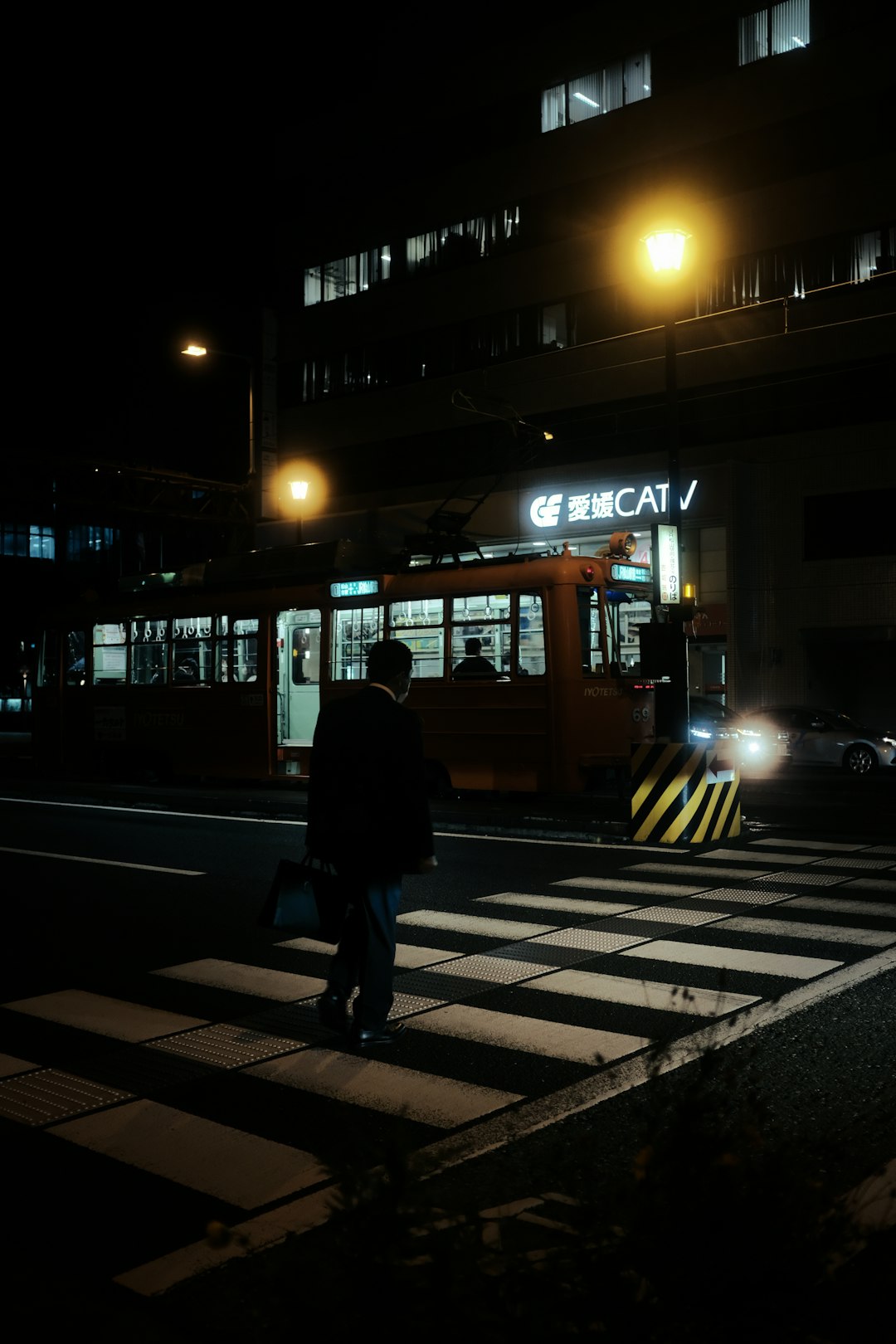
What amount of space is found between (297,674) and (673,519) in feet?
26.4

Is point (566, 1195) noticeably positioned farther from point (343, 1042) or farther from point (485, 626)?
point (485, 626)

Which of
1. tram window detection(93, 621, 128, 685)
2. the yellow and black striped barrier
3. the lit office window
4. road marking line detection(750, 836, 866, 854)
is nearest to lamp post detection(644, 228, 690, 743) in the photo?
the yellow and black striped barrier

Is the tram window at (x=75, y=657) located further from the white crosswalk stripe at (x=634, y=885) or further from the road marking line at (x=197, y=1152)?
the road marking line at (x=197, y=1152)

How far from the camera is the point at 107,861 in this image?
13031 mm

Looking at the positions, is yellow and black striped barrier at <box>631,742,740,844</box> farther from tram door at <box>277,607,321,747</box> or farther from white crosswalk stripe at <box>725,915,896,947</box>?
tram door at <box>277,607,321,747</box>

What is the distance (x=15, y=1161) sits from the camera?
470cm

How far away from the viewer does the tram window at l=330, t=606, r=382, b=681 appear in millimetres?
19703

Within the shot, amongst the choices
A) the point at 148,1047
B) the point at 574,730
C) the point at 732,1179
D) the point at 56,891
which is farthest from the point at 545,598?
the point at 732,1179

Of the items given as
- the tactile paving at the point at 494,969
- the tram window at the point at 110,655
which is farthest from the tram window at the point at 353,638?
the tactile paving at the point at 494,969

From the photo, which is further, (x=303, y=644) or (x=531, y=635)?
(x=303, y=644)

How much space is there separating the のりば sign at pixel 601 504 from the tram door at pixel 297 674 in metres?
13.7

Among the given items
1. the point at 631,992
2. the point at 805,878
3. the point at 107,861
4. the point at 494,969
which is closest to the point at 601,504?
the point at 107,861

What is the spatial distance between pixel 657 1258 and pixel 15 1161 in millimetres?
2987

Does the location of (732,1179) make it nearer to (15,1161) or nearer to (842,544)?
(15,1161)
